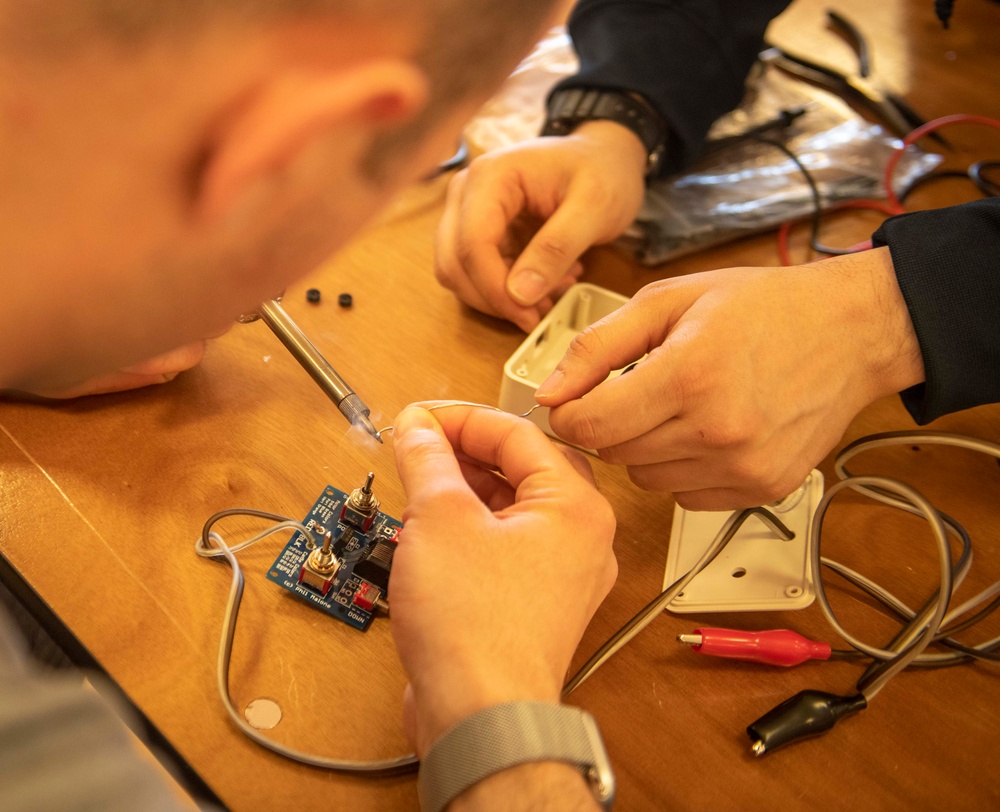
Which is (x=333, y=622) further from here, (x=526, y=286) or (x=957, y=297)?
(x=957, y=297)

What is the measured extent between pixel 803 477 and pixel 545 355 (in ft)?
1.06

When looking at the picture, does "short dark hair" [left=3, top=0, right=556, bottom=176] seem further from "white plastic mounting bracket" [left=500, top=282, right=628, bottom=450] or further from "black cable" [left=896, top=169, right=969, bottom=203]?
"black cable" [left=896, top=169, right=969, bottom=203]

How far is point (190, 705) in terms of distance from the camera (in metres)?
0.66

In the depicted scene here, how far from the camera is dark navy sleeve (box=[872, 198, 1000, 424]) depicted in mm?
805

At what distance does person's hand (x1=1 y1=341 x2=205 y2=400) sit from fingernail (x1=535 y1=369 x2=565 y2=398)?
0.36m

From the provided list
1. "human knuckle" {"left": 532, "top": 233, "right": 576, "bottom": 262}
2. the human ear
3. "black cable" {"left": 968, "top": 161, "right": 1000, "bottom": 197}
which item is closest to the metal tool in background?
"human knuckle" {"left": 532, "top": 233, "right": 576, "bottom": 262}

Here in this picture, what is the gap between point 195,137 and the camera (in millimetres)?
362

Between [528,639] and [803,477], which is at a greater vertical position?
[528,639]

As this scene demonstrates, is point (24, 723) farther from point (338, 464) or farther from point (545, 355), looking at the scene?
point (545, 355)

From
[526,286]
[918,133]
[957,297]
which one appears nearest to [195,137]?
[526,286]

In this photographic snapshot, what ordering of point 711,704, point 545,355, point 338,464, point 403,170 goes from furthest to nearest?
1. point 545,355
2. point 338,464
3. point 711,704
4. point 403,170

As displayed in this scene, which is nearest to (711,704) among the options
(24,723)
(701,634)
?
(701,634)

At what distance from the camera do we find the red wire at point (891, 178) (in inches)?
45.5

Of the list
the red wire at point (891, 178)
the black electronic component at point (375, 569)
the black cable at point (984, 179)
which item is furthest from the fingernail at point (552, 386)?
the black cable at point (984, 179)
